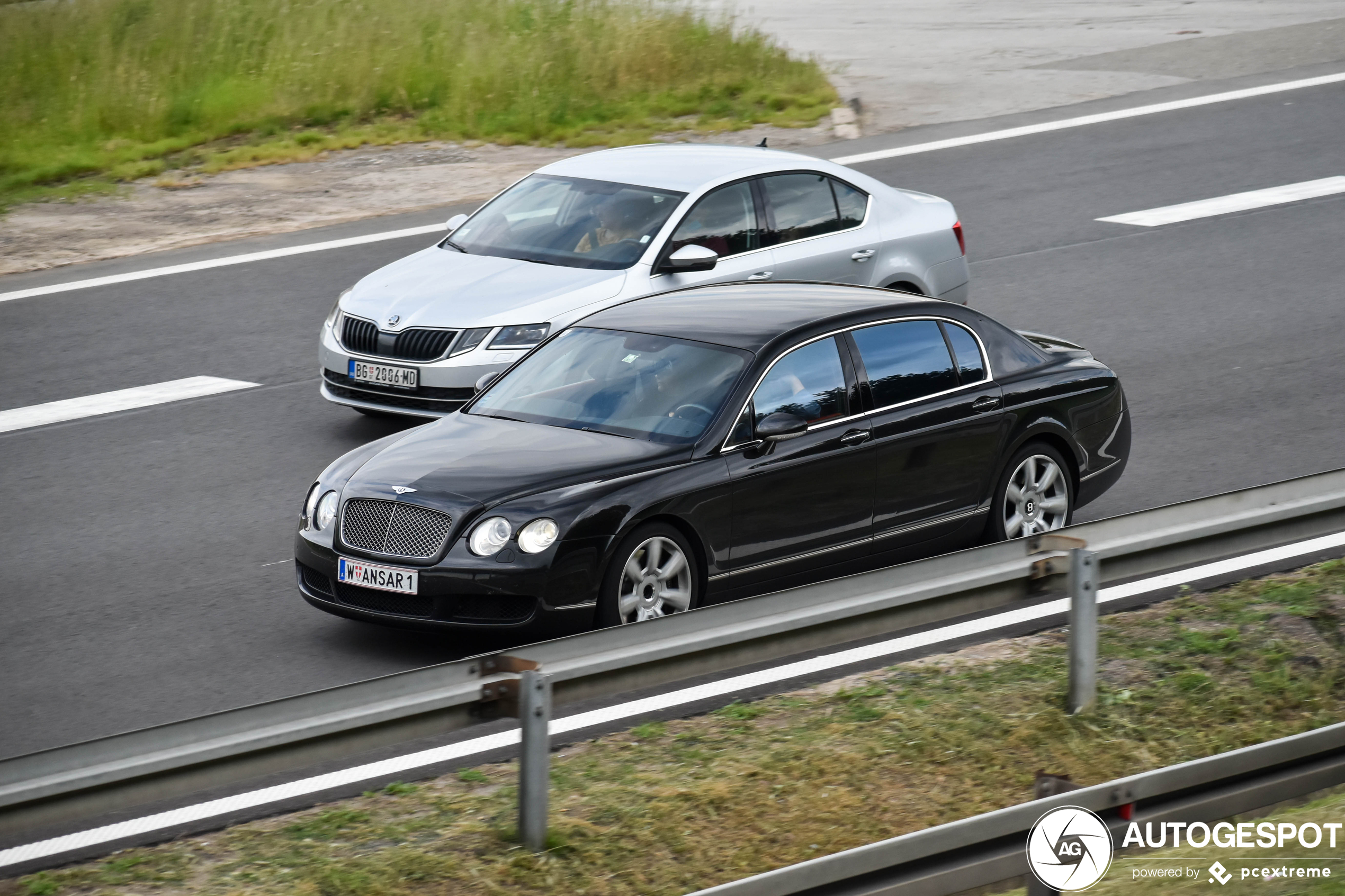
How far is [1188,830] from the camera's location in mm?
5859

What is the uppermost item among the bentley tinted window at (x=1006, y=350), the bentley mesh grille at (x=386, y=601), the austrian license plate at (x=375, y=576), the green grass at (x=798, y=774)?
the bentley tinted window at (x=1006, y=350)

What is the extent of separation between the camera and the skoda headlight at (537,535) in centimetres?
812

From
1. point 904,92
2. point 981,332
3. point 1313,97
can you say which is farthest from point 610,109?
point 981,332

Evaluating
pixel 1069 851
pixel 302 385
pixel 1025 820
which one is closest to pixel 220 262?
pixel 302 385

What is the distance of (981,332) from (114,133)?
13.7 metres

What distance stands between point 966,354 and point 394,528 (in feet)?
10.8

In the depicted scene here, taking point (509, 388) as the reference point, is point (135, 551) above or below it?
below

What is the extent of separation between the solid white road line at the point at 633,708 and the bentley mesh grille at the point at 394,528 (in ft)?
3.60

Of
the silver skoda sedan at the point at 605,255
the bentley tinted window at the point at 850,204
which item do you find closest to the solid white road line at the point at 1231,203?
the silver skoda sedan at the point at 605,255

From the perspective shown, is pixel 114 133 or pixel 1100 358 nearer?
pixel 1100 358

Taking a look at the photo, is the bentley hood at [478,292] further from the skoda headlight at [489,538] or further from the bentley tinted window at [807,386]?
the skoda headlight at [489,538]

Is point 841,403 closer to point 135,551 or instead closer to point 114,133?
point 135,551

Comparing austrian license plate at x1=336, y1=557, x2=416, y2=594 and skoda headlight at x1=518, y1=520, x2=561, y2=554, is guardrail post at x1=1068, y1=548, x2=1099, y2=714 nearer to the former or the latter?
skoda headlight at x1=518, y1=520, x2=561, y2=554

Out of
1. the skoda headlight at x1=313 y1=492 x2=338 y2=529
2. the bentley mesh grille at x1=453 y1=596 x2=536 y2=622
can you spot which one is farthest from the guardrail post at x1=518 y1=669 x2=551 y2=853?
the skoda headlight at x1=313 y1=492 x2=338 y2=529
